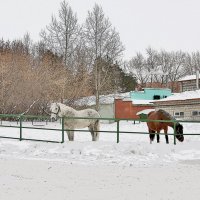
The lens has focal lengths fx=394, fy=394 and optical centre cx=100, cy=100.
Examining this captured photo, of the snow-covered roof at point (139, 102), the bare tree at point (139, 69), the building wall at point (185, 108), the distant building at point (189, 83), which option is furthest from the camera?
the bare tree at point (139, 69)

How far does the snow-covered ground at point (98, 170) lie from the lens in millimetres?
6855

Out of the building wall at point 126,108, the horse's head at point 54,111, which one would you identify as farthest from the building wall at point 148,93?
the horse's head at point 54,111

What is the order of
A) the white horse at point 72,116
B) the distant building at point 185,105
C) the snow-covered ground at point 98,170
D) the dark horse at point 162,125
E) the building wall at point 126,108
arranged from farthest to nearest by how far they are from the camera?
1. the building wall at point 126,108
2. the distant building at point 185,105
3. the dark horse at point 162,125
4. the white horse at point 72,116
5. the snow-covered ground at point 98,170

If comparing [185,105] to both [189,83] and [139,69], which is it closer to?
[189,83]

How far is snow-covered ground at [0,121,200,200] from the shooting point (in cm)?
686

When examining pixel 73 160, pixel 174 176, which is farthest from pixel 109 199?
pixel 73 160

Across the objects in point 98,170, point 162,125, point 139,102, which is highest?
point 139,102

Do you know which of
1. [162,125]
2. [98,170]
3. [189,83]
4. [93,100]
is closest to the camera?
[98,170]

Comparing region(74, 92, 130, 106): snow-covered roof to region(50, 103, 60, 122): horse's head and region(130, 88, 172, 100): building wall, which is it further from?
region(50, 103, 60, 122): horse's head

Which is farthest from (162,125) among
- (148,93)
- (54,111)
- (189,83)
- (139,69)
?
(139,69)

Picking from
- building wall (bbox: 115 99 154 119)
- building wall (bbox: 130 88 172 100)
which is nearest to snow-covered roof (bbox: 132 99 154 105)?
building wall (bbox: 115 99 154 119)

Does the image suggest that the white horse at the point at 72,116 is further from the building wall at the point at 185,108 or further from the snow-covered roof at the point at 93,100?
the snow-covered roof at the point at 93,100

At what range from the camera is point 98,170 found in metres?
9.73

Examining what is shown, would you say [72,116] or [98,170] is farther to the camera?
[72,116]
